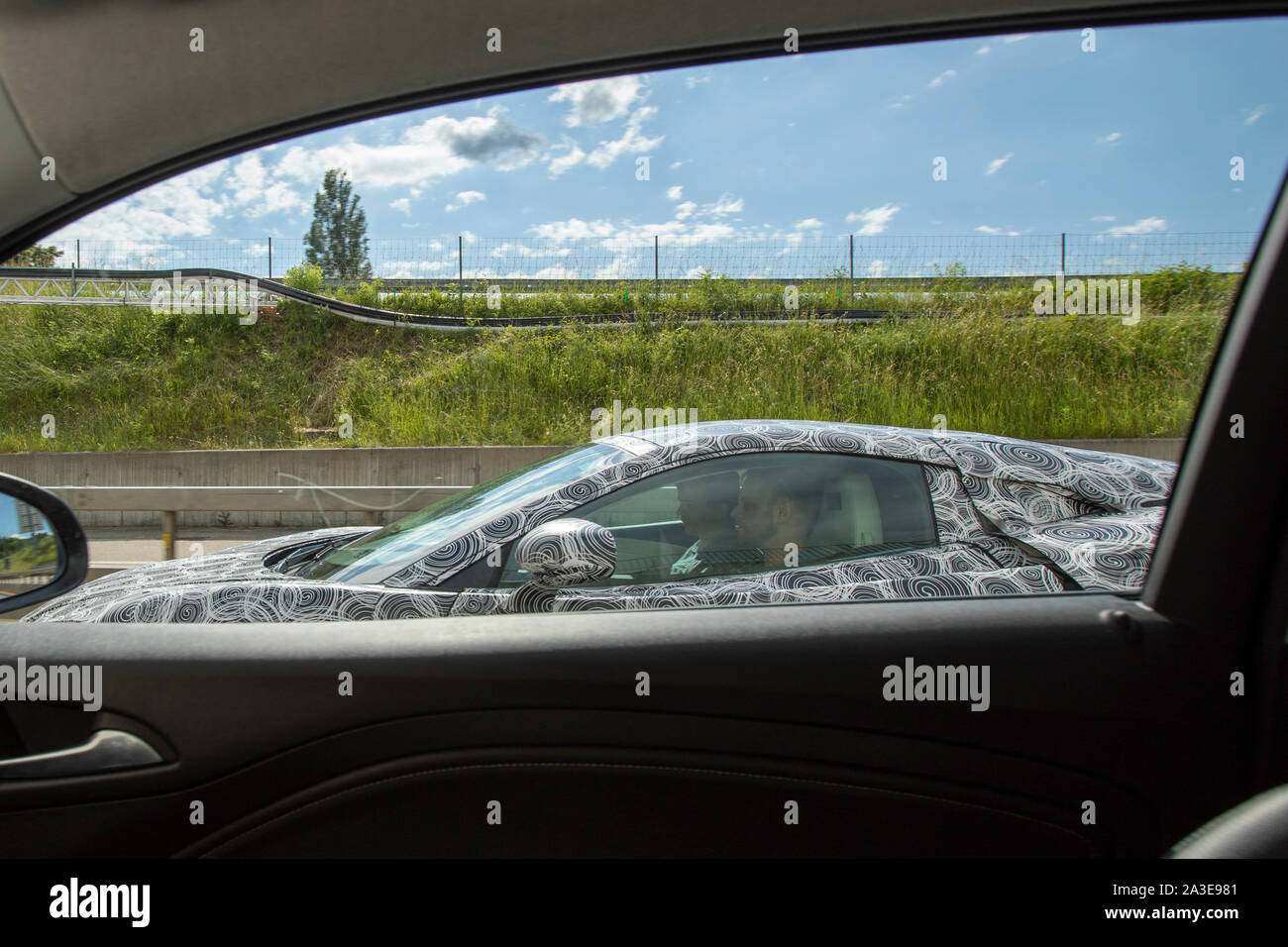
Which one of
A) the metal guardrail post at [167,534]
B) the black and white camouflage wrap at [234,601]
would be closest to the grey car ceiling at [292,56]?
the black and white camouflage wrap at [234,601]

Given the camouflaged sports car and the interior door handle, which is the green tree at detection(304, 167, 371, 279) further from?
the interior door handle

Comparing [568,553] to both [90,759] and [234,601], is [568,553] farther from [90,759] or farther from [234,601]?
[90,759]

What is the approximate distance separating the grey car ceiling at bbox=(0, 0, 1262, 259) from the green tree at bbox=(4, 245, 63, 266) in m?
0.13

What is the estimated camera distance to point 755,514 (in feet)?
7.29

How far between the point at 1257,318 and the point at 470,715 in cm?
149

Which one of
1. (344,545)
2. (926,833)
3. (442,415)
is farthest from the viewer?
(442,415)

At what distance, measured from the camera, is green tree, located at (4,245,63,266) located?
172 cm

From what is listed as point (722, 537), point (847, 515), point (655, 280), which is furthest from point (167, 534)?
point (847, 515)

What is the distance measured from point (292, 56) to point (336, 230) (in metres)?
1.66

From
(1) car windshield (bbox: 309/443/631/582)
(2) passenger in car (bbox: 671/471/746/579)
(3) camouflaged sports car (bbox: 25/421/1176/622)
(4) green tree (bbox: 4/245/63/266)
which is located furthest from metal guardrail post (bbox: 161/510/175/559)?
(2) passenger in car (bbox: 671/471/746/579)

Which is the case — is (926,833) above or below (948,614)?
below
